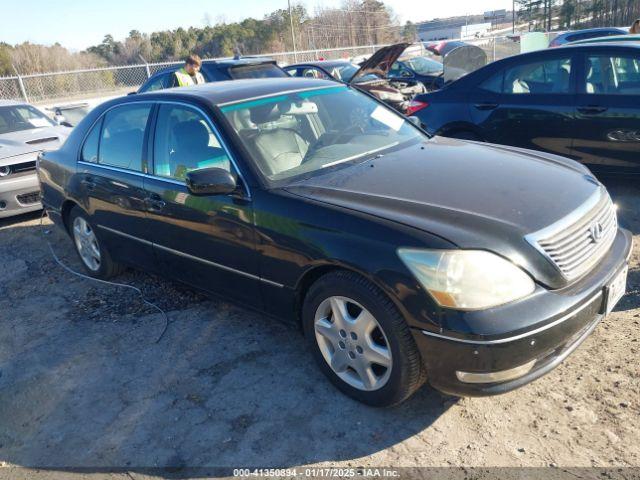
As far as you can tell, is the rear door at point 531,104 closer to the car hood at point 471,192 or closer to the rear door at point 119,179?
the car hood at point 471,192

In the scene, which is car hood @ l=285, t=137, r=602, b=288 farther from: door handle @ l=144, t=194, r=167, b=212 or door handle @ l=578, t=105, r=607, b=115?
door handle @ l=578, t=105, r=607, b=115

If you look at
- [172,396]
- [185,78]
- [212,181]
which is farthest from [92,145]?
[185,78]

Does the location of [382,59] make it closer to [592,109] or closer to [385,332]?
[592,109]

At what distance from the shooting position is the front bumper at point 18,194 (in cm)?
675

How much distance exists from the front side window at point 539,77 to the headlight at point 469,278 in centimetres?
397

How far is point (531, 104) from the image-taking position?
579cm

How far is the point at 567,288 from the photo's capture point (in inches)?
101

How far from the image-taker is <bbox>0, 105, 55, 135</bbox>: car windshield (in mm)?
8070

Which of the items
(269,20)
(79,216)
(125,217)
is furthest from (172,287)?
(269,20)

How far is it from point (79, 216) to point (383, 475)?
3.74 meters

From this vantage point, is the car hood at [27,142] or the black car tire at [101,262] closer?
the black car tire at [101,262]

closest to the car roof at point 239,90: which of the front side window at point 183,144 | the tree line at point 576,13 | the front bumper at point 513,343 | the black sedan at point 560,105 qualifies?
the front side window at point 183,144

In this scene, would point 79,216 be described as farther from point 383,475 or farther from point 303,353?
point 383,475

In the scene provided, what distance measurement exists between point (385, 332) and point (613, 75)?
4.33m
